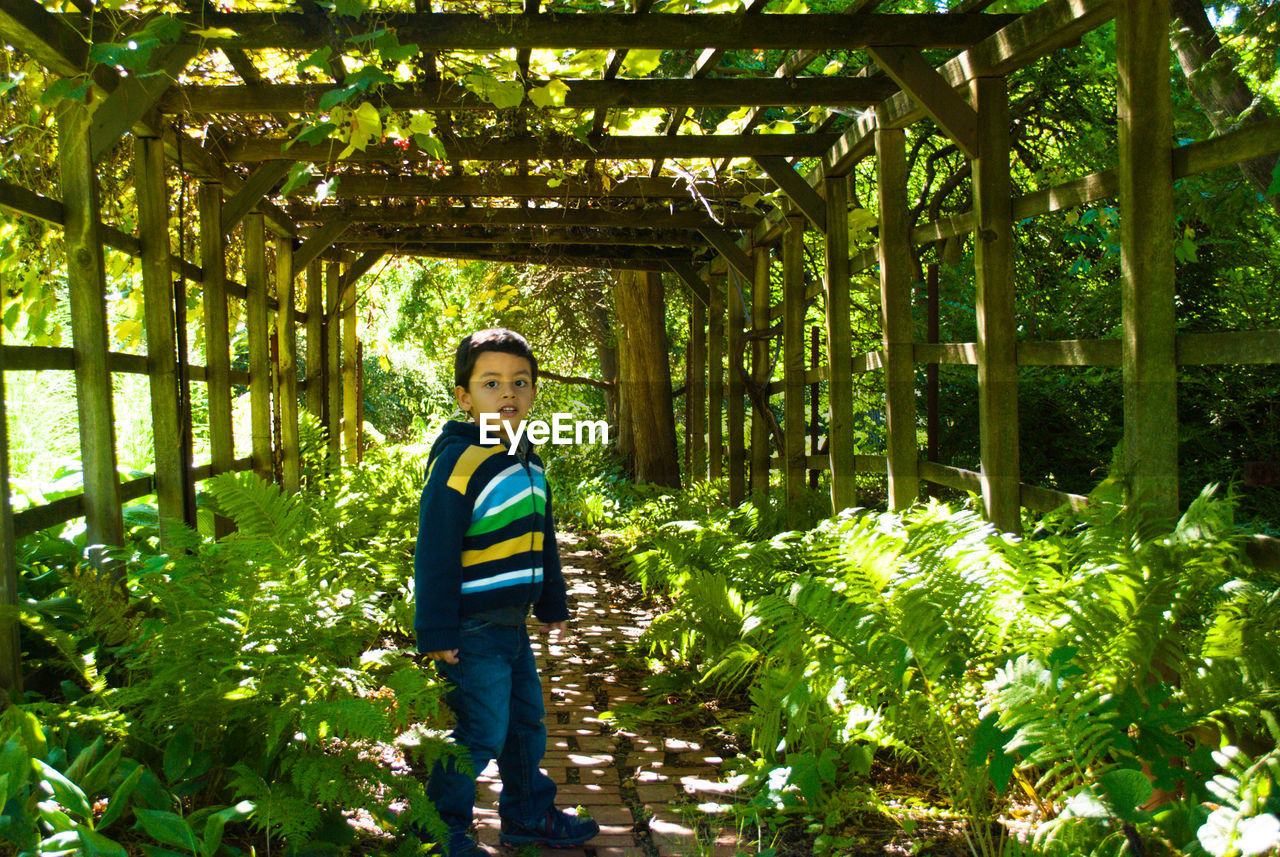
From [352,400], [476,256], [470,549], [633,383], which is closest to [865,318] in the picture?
[633,383]

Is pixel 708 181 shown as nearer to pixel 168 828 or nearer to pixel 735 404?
pixel 735 404

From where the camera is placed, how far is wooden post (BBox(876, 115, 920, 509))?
4539mm

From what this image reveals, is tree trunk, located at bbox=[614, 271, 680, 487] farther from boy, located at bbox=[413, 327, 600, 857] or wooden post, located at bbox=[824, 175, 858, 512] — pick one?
boy, located at bbox=[413, 327, 600, 857]

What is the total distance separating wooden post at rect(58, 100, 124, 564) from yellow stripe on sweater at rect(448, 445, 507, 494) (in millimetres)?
1526

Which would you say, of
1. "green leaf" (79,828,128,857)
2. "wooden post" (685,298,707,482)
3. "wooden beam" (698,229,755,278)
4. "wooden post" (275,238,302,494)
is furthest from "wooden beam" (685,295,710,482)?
"green leaf" (79,828,128,857)

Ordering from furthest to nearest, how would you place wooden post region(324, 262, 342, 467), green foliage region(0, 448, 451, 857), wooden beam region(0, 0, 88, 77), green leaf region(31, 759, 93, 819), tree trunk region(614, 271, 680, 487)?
tree trunk region(614, 271, 680, 487)
wooden post region(324, 262, 342, 467)
wooden beam region(0, 0, 88, 77)
green foliage region(0, 448, 451, 857)
green leaf region(31, 759, 93, 819)

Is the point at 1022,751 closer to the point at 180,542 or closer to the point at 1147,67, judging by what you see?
the point at 1147,67

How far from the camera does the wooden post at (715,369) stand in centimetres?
913

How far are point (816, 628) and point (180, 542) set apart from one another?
204cm

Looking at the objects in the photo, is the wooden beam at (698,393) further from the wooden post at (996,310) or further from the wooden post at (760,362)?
the wooden post at (996,310)

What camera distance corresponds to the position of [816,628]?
3084mm

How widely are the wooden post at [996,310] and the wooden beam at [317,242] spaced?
17.5 ft

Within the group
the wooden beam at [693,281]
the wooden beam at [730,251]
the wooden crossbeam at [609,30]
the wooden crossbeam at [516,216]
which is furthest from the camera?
the wooden beam at [693,281]

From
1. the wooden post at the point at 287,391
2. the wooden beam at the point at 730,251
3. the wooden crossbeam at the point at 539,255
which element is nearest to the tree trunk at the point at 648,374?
the wooden crossbeam at the point at 539,255
